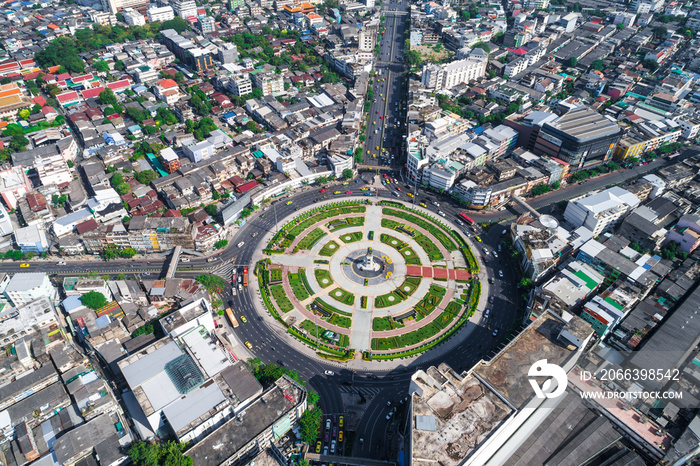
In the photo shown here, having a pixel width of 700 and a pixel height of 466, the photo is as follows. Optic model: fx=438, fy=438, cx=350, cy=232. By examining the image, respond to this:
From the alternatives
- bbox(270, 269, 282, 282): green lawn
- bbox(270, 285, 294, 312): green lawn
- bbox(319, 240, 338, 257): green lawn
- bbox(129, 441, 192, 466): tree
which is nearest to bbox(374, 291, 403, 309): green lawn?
bbox(319, 240, 338, 257): green lawn

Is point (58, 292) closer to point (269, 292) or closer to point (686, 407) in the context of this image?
point (269, 292)

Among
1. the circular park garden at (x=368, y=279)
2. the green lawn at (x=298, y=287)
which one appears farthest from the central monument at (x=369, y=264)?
the green lawn at (x=298, y=287)

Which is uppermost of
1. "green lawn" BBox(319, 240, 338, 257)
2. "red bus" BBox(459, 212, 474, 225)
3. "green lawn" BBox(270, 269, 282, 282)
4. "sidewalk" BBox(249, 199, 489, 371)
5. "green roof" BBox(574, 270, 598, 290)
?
"green roof" BBox(574, 270, 598, 290)

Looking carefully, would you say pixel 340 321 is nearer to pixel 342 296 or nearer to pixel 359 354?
pixel 342 296

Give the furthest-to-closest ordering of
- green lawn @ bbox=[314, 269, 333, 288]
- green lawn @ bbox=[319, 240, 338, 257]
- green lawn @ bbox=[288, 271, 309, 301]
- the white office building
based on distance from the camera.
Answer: green lawn @ bbox=[319, 240, 338, 257]
the white office building
green lawn @ bbox=[314, 269, 333, 288]
green lawn @ bbox=[288, 271, 309, 301]

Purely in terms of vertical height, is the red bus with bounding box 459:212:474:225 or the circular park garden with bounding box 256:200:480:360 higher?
the red bus with bounding box 459:212:474:225

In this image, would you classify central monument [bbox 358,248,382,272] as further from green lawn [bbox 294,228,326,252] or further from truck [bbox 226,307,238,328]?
truck [bbox 226,307,238,328]

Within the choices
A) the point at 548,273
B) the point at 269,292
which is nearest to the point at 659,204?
the point at 548,273
